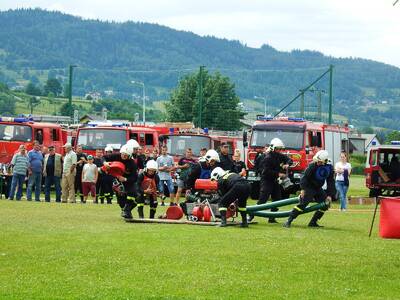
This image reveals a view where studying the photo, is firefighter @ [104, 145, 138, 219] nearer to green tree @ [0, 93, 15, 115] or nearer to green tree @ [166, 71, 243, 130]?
green tree @ [166, 71, 243, 130]

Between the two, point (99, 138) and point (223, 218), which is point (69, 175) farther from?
point (223, 218)

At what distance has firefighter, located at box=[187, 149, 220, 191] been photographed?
23.7 m

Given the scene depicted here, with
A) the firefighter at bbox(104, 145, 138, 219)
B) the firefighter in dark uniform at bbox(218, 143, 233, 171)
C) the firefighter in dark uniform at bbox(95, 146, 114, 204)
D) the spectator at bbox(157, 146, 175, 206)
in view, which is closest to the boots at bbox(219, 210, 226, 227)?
the firefighter in dark uniform at bbox(218, 143, 233, 171)

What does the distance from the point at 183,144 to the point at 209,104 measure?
134ft

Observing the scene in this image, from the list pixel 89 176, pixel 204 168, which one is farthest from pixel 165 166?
pixel 204 168

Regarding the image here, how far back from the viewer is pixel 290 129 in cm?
3956

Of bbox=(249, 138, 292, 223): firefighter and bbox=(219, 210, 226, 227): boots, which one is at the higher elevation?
bbox=(249, 138, 292, 223): firefighter

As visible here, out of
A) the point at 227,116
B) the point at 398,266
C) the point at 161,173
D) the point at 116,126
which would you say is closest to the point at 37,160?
the point at 161,173

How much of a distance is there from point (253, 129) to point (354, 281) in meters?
25.4

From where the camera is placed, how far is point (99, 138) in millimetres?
39625

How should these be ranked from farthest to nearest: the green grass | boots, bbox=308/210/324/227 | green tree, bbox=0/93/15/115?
green tree, bbox=0/93/15/115
boots, bbox=308/210/324/227
the green grass

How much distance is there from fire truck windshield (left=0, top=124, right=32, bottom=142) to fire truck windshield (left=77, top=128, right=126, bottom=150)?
83.9 inches

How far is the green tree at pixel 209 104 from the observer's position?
76.7 m

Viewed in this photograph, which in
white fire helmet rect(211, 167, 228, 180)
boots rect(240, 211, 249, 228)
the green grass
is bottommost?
the green grass
